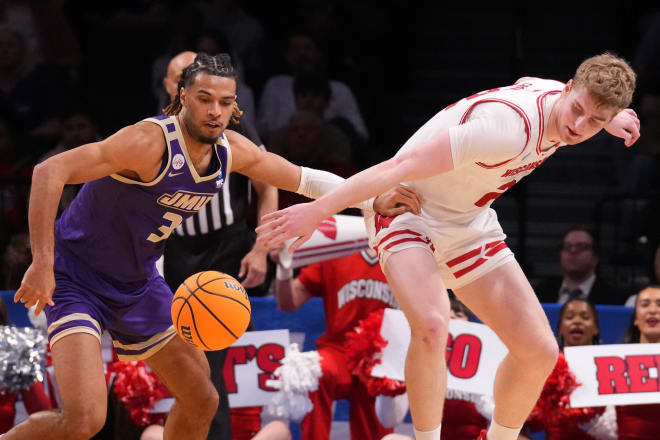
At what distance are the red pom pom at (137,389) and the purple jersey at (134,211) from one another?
117 centimetres

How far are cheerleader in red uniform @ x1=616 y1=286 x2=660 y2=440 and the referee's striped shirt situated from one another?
2.18 meters

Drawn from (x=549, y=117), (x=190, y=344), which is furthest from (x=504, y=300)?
(x=190, y=344)

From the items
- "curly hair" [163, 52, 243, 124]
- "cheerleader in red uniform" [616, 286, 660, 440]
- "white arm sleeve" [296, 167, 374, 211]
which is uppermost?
"curly hair" [163, 52, 243, 124]

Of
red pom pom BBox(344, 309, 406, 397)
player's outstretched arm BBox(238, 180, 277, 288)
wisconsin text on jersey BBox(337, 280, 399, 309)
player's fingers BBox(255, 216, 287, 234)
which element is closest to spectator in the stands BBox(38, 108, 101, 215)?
wisconsin text on jersey BBox(337, 280, 399, 309)

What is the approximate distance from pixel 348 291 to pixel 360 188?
2085mm

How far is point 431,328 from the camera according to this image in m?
4.30

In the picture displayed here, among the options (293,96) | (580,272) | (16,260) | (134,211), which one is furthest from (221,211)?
(293,96)

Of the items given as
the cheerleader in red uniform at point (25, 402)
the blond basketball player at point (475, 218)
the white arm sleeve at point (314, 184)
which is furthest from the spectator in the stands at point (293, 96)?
the blond basketball player at point (475, 218)

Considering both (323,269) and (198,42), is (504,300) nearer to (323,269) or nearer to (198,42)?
(323,269)

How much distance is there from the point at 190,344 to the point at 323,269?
5.59 ft

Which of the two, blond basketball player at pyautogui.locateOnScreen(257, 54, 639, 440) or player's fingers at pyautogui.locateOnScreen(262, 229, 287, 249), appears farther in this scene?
blond basketball player at pyautogui.locateOnScreen(257, 54, 639, 440)

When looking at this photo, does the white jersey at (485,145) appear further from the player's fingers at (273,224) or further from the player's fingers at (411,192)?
the player's fingers at (273,224)

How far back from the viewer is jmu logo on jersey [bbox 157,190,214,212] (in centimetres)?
445

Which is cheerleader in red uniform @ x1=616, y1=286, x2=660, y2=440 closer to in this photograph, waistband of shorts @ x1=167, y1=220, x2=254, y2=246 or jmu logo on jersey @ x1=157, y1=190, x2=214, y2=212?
waistband of shorts @ x1=167, y1=220, x2=254, y2=246
